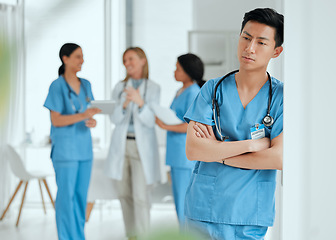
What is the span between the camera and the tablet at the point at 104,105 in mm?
2459

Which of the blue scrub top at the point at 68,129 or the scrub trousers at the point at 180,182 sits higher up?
the blue scrub top at the point at 68,129

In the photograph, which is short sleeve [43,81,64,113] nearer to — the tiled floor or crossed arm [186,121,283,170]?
the tiled floor

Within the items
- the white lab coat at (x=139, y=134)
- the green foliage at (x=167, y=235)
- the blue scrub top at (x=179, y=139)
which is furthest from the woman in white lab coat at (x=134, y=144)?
the green foliage at (x=167, y=235)

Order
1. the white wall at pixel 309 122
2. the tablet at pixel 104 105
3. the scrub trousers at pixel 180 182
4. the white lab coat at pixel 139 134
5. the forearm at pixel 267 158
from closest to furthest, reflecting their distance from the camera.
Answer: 1. the white wall at pixel 309 122
2. the forearm at pixel 267 158
3. the tablet at pixel 104 105
4. the white lab coat at pixel 139 134
5. the scrub trousers at pixel 180 182

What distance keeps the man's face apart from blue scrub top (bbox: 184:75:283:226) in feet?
0.32

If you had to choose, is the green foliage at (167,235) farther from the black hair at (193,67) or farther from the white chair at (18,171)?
the black hair at (193,67)

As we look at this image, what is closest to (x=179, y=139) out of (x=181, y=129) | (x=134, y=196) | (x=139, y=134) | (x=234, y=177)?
(x=181, y=129)

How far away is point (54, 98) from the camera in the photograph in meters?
2.36

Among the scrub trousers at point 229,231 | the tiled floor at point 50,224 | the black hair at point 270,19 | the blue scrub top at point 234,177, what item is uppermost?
the black hair at point 270,19

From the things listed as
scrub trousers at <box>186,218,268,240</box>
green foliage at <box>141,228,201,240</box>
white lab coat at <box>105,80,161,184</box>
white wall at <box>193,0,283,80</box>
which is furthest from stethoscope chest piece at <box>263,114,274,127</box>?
white wall at <box>193,0,283,80</box>

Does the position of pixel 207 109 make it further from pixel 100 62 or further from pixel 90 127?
pixel 100 62

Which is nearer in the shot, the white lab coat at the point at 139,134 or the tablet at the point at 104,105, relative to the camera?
the tablet at the point at 104,105

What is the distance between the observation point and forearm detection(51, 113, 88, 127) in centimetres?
239

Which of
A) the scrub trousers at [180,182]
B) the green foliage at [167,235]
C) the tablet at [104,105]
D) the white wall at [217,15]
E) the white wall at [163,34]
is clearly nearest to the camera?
the green foliage at [167,235]
